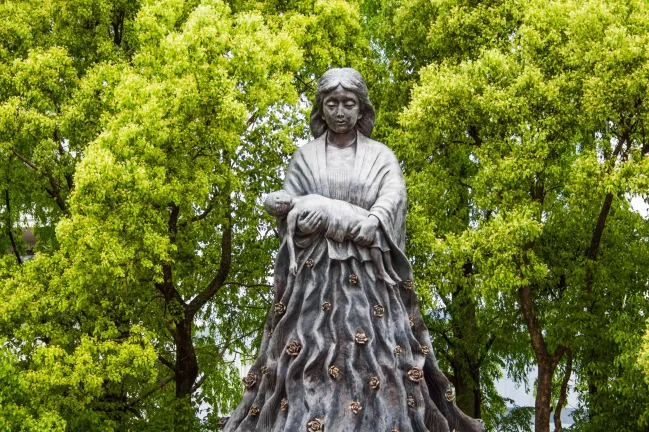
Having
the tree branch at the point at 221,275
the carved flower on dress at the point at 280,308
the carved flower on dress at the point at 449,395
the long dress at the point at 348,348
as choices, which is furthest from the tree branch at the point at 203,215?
the carved flower on dress at the point at 449,395

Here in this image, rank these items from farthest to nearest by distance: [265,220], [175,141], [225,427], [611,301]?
1. [265,220]
2. [611,301]
3. [175,141]
4. [225,427]

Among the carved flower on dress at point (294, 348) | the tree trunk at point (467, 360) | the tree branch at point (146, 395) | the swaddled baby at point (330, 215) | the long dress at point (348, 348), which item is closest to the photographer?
the long dress at point (348, 348)

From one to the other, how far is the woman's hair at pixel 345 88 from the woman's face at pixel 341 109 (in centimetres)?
5

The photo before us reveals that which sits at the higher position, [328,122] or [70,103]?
[70,103]

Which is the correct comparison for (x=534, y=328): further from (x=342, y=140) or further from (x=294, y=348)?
(x=294, y=348)

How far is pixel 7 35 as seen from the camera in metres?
19.5

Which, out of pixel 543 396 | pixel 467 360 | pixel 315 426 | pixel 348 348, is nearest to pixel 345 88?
pixel 348 348

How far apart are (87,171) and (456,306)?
25.7 feet

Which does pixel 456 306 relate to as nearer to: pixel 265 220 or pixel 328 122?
pixel 265 220

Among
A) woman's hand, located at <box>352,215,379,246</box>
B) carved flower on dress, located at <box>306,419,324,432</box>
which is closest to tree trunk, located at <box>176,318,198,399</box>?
woman's hand, located at <box>352,215,379,246</box>

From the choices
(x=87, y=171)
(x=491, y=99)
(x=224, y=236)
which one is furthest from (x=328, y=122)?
(x=224, y=236)

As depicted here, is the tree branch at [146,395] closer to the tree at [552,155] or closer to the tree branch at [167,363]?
the tree branch at [167,363]

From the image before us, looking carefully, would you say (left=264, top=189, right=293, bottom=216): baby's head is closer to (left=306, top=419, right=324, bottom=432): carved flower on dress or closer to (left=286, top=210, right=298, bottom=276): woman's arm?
(left=286, top=210, right=298, bottom=276): woman's arm

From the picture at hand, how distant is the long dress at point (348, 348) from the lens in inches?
370
